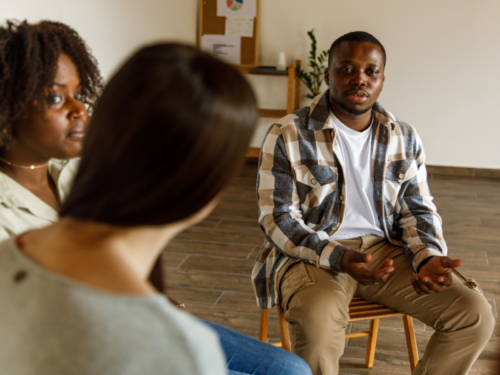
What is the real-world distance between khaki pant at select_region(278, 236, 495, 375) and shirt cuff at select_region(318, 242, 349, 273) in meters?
0.04

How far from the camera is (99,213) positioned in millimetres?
534

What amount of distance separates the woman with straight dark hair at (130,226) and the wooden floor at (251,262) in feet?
4.88

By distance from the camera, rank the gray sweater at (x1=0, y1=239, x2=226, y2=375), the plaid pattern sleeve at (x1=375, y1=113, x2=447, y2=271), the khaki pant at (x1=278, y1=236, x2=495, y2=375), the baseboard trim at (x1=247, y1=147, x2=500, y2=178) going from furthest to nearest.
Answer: the baseboard trim at (x1=247, y1=147, x2=500, y2=178)
the plaid pattern sleeve at (x1=375, y1=113, x2=447, y2=271)
the khaki pant at (x1=278, y1=236, x2=495, y2=375)
the gray sweater at (x1=0, y1=239, x2=226, y2=375)

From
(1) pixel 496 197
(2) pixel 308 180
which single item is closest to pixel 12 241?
(2) pixel 308 180

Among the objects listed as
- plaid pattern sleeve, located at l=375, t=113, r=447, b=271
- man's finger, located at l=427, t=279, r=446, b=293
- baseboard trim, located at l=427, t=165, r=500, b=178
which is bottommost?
baseboard trim, located at l=427, t=165, r=500, b=178

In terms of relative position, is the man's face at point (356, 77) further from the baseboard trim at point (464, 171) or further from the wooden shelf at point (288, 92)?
the baseboard trim at point (464, 171)

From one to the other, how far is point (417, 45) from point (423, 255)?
3450 mm

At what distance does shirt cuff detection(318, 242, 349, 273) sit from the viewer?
56.7 inches

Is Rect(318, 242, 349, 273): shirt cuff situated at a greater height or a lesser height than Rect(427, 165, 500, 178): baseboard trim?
greater

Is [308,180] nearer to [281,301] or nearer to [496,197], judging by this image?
[281,301]

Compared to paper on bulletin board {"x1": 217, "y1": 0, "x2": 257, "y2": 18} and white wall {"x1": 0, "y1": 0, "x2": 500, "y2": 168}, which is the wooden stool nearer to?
white wall {"x1": 0, "y1": 0, "x2": 500, "y2": 168}

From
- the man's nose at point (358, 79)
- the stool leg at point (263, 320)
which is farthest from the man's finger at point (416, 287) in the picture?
the man's nose at point (358, 79)

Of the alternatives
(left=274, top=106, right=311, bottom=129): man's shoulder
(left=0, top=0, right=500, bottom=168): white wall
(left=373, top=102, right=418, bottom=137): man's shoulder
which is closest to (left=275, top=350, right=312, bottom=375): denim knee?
(left=274, top=106, right=311, bottom=129): man's shoulder

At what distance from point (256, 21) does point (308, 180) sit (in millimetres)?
3386
